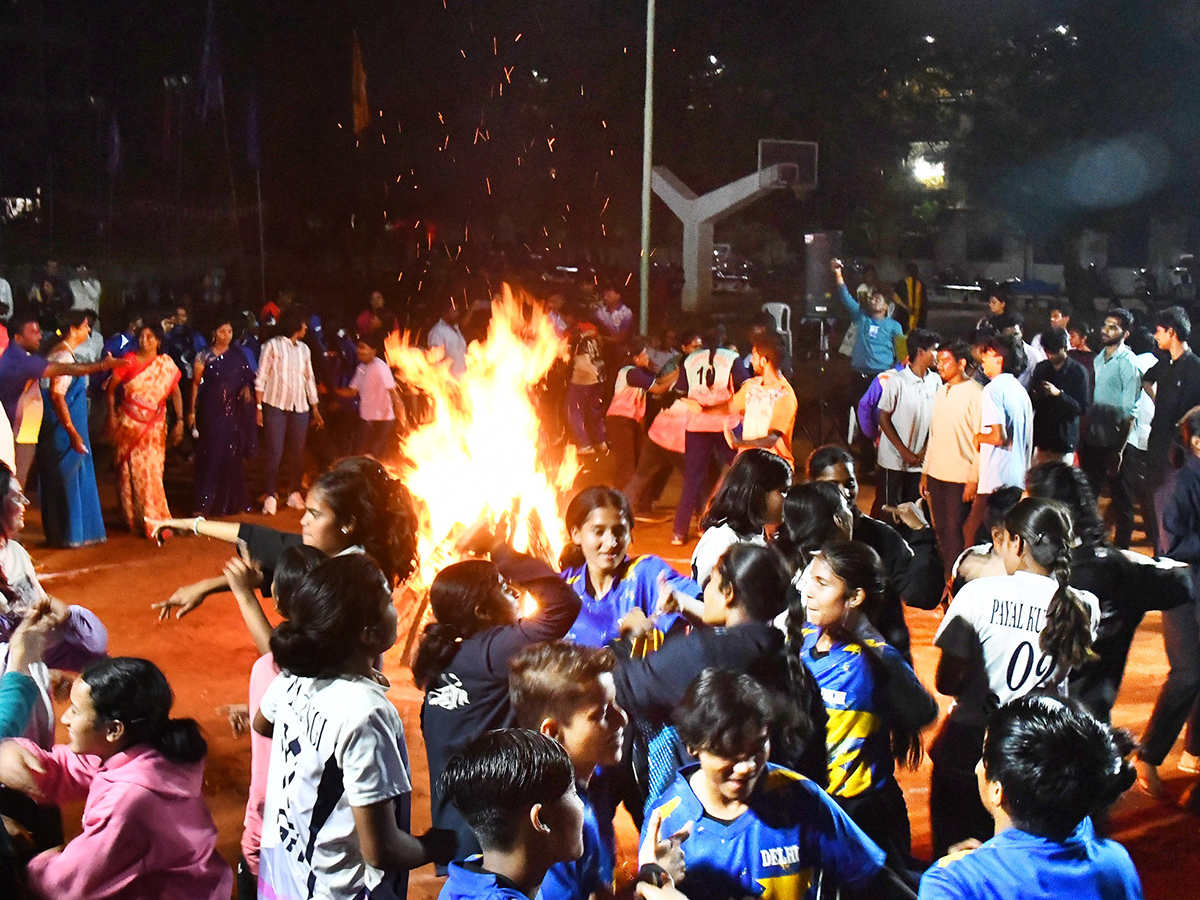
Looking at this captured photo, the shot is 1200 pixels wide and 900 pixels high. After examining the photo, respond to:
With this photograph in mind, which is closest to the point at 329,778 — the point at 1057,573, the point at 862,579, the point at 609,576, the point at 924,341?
the point at 862,579

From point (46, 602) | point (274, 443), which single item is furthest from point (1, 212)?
point (46, 602)

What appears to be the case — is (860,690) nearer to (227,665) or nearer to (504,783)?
(504,783)

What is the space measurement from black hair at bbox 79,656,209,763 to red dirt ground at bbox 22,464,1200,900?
1.87 metres

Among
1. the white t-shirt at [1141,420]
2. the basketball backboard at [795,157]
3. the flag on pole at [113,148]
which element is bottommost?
the white t-shirt at [1141,420]

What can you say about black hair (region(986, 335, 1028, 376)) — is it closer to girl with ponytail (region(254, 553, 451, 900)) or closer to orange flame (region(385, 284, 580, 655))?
orange flame (region(385, 284, 580, 655))

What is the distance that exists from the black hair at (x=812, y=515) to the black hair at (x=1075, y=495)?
86 cm

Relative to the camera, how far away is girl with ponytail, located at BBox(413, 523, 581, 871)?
155 inches

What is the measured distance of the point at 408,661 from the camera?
7766mm

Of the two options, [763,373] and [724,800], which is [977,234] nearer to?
[763,373]

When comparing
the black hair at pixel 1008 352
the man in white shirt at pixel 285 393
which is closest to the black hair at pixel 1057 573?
the black hair at pixel 1008 352

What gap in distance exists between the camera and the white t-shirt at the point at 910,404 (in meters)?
9.82

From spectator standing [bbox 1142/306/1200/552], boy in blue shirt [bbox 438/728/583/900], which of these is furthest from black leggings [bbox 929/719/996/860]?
spectator standing [bbox 1142/306/1200/552]

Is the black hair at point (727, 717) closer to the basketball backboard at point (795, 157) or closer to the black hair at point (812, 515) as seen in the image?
the black hair at point (812, 515)

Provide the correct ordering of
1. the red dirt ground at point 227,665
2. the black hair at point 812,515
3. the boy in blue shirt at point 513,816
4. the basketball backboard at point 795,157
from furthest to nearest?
1. the basketball backboard at point 795,157
2. the red dirt ground at point 227,665
3. the black hair at point 812,515
4. the boy in blue shirt at point 513,816
